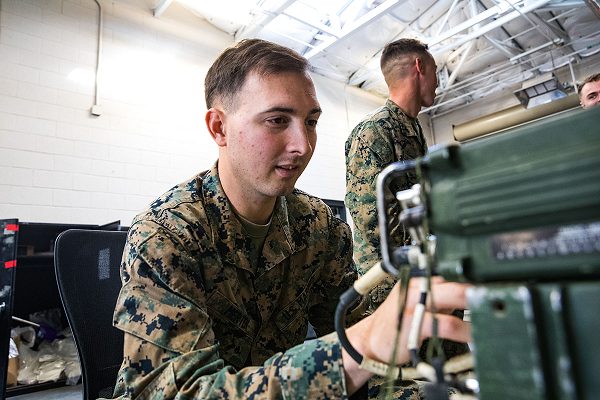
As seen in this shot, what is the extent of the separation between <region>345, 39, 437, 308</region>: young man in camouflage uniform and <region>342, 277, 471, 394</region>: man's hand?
1.04 m

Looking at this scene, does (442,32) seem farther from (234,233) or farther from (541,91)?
(234,233)

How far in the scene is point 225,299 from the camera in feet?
3.16

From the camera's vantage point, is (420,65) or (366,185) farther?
(420,65)

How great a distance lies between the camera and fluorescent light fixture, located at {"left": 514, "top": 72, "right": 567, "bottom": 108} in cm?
526

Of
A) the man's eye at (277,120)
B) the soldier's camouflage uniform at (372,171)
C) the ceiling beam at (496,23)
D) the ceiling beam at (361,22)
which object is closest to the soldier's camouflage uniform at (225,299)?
the man's eye at (277,120)

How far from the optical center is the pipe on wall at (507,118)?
5.18m

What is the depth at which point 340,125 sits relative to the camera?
5.69m

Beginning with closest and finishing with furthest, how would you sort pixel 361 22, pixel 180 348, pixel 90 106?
pixel 180 348, pixel 90 106, pixel 361 22

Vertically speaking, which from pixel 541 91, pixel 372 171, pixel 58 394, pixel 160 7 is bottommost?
pixel 58 394

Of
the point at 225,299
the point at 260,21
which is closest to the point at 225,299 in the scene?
the point at 225,299

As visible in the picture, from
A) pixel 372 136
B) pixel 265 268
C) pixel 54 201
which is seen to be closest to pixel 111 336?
pixel 265 268

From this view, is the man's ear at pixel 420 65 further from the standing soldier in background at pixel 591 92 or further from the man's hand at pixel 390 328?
the man's hand at pixel 390 328

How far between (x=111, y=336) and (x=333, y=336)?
0.82 meters

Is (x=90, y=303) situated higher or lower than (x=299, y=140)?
lower
